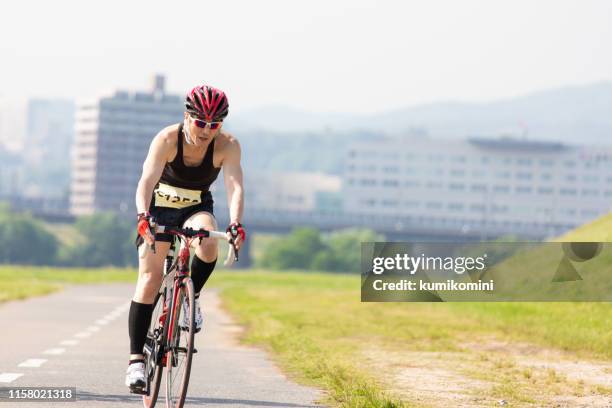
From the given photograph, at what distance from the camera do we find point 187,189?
991 centimetres

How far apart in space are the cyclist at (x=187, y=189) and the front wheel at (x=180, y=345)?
0.09 m

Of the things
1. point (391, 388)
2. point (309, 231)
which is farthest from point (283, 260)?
point (391, 388)

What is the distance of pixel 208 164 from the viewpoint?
32.1 ft

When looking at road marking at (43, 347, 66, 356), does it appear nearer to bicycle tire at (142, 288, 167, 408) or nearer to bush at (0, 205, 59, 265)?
bicycle tire at (142, 288, 167, 408)

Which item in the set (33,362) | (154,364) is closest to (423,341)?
(33,362)

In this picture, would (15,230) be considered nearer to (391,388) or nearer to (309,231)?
(309,231)

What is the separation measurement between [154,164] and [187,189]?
35 cm

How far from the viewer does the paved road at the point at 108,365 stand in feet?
39.7

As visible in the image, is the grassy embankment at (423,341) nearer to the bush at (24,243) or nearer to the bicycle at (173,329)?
the bicycle at (173,329)

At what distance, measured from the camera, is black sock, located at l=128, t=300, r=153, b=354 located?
10.2 meters

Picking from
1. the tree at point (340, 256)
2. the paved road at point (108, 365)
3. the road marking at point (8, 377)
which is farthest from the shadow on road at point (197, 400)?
the tree at point (340, 256)

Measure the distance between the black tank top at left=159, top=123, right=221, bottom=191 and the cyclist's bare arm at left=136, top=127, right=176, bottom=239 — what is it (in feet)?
0.25

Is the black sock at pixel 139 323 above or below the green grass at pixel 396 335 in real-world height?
above

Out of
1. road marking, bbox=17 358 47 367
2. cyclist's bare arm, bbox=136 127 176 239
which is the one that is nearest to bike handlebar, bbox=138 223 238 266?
cyclist's bare arm, bbox=136 127 176 239
